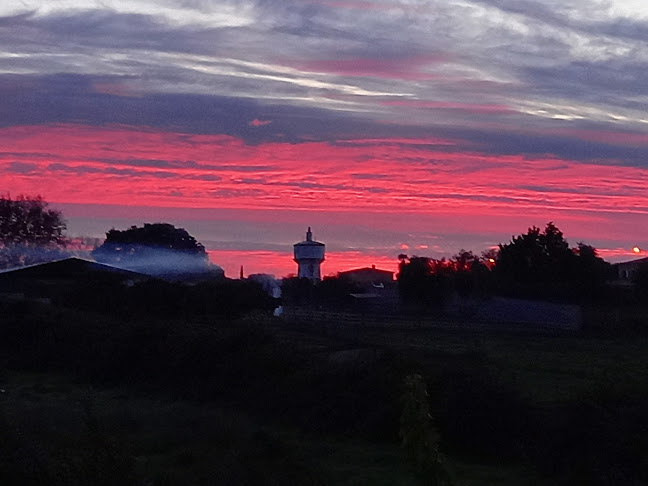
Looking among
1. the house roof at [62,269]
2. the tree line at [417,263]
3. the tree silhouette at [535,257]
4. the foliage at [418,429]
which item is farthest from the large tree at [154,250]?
the foliage at [418,429]

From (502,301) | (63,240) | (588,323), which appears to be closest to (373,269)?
(63,240)

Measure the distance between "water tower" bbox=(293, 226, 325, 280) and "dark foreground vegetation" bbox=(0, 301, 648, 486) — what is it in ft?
190

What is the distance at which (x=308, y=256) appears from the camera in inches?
3819

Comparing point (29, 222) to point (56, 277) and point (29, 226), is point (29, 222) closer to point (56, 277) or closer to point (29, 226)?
point (29, 226)

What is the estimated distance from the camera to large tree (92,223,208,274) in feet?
222

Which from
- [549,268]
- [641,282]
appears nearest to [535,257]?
[549,268]

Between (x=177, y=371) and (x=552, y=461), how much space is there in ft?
46.7

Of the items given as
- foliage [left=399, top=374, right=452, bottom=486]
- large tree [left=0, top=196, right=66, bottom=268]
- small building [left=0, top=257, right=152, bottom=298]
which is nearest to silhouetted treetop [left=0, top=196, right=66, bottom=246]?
large tree [left=0, top=196, right=66, bottom=268]

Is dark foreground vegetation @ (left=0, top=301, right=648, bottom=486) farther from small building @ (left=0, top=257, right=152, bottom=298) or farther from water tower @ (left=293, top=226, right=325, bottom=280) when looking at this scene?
water tower @ (left=293, top=226, right=325, bottom=280)

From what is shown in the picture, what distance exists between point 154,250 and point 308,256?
19676 millimetres

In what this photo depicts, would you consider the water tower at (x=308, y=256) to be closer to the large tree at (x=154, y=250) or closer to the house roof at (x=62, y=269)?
the large tree at (x=154, y=250)

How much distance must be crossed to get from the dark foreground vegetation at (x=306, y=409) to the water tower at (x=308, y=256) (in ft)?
190

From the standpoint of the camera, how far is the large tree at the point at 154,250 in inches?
2669

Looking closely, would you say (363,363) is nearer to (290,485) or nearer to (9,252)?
(290,485)
